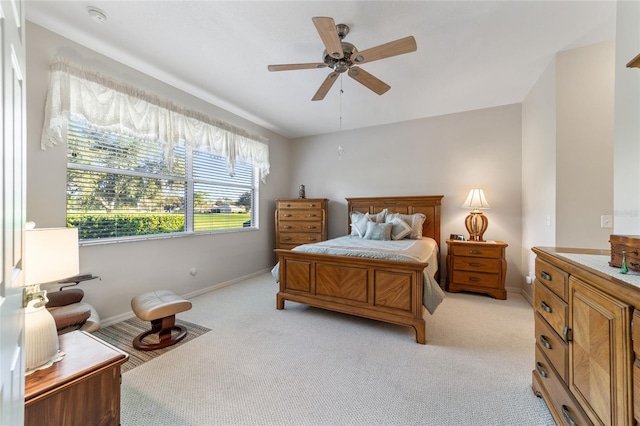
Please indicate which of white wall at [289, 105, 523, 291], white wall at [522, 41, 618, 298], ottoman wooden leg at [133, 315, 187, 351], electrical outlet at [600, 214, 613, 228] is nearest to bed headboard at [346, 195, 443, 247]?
white wall at [289, 105, 523, 291]

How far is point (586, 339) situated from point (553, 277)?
376 millimetres

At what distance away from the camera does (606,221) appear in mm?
2338

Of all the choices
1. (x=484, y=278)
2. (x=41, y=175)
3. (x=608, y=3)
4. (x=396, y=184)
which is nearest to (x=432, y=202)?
(x=396, y=184)

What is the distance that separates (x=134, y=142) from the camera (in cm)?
285

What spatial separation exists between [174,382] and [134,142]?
2.52 m

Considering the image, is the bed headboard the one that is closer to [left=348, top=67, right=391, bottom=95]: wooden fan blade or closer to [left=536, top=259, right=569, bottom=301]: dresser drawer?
[left=348, top=67, right=391, bottom=95]: wooden fan blade

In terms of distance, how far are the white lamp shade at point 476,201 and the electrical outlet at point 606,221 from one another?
1.26m

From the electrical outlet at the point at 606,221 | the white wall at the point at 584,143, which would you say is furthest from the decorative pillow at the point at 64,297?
the electrical outlet at the point at 606,221

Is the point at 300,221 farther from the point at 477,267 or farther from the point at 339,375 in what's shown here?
the point at 339,375

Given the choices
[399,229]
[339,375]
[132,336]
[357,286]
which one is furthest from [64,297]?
[399,229]

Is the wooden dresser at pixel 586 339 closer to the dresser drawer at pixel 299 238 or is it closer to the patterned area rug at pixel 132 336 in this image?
Answer: the patterned area rug at pixel 132 336

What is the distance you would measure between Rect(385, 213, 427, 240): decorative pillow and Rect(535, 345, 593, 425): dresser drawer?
7.42ft

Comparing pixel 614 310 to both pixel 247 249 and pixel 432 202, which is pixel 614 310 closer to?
pixel 432 202

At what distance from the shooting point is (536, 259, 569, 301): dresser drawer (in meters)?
1.26
